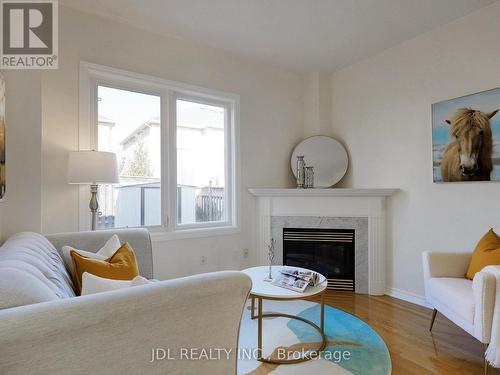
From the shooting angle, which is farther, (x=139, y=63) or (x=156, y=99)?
(x=156, y=99)

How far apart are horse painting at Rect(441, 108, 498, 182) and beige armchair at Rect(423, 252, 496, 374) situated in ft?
2.51

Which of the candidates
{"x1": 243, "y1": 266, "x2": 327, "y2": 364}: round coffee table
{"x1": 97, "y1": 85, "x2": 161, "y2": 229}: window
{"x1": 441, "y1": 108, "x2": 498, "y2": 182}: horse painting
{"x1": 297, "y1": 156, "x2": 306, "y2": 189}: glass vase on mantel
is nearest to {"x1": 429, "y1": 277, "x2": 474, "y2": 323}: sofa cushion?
{"x1": 243, "y1": 266, "x2": 327, "y2": 364}: round coffee table

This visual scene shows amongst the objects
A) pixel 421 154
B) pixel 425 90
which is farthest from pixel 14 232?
pixel 425 90

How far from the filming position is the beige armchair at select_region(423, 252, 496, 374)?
174cm

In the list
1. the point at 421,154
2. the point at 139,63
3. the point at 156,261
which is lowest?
the point at 156,261

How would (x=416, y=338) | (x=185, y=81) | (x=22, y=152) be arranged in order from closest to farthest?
(x=22, y=152), (x=416, y=338), (x=185, y=81)

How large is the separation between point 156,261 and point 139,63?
6.44 feet

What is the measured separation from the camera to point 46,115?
248cm

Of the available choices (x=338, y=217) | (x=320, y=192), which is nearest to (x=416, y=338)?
(x=338, y=217)

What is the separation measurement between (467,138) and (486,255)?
3.69 feet

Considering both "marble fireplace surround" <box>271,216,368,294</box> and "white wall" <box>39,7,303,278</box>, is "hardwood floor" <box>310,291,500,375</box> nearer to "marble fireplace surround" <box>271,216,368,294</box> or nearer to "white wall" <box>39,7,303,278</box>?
"marble fireplace surround" <box>271,216,368,294</box>

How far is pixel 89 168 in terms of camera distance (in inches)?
91.0

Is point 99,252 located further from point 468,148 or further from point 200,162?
point 468,148

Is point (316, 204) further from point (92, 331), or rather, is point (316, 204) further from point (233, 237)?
point (92, 331)
